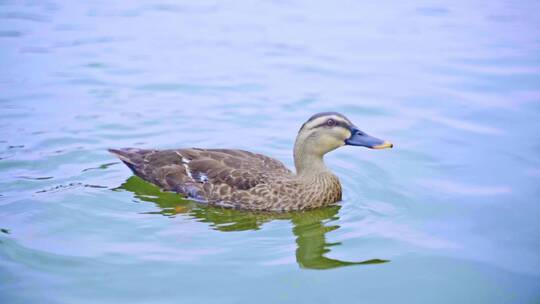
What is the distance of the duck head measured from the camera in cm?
813

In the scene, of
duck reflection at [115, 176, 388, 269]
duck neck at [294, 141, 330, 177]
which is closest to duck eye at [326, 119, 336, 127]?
duck neck at [294, 141, 330, 177]

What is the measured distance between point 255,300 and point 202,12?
11.6 metres

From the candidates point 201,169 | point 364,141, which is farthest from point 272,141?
point 364,141

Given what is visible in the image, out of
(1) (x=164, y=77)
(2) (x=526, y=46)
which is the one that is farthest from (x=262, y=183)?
(2) (x=526, y=46)

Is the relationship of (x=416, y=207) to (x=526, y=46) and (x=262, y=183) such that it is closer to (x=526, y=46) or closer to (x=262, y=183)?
(x=262, y=183)

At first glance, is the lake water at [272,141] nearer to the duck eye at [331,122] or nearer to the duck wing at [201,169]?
the duck wing at [201,169]

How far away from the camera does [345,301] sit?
626 centimetres

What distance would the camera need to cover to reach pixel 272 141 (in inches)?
405

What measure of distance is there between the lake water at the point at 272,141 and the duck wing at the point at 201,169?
183mm

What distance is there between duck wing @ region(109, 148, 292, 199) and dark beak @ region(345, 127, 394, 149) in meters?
0.90

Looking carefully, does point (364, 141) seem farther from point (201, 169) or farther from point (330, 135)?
point (201, 169)

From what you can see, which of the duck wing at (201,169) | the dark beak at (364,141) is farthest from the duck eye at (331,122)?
the duck wing at (201,169)

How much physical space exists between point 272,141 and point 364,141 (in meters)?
2.39

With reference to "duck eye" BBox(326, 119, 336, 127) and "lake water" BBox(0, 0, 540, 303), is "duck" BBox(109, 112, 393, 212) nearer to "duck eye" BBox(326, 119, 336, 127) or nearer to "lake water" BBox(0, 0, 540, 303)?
"duck eye" BBox(326, 119, 336, 127)
